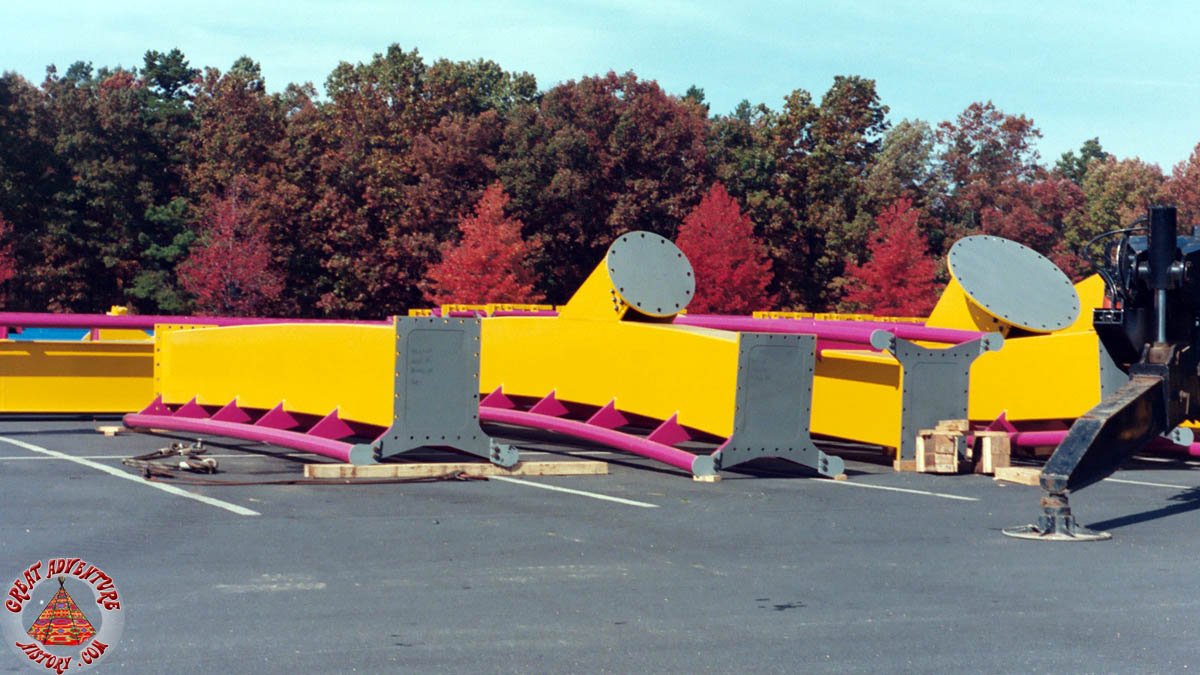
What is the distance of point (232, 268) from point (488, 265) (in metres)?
12.2

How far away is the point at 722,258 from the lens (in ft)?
159

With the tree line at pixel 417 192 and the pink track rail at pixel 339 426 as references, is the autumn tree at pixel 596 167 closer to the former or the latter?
the tree line at pixel 417 192

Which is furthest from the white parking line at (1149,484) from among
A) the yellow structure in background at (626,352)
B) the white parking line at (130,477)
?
the white parking line at (130,477)

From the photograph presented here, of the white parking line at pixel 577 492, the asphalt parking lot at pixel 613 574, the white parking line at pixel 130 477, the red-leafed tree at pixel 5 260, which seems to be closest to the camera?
the asphalt parking lot at pixel 613 574

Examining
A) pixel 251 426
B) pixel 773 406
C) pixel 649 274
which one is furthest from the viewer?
pixel 649 274

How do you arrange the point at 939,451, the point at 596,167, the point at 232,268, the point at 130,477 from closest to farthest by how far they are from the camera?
the point at 130,477
the point at 939,451
the point at 232,268
the point at 596,167

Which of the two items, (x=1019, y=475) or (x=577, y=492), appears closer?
(x=577, y=492)

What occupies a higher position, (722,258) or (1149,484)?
(722,258)

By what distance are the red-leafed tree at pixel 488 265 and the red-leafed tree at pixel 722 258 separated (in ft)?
20.0

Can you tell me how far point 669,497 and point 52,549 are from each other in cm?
552

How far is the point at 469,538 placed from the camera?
31.6 ft

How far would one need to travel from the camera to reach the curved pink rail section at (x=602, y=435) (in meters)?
13.7

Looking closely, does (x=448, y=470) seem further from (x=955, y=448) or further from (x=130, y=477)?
(x=955, y=448)

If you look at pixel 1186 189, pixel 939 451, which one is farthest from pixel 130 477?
pixel 1186 189
